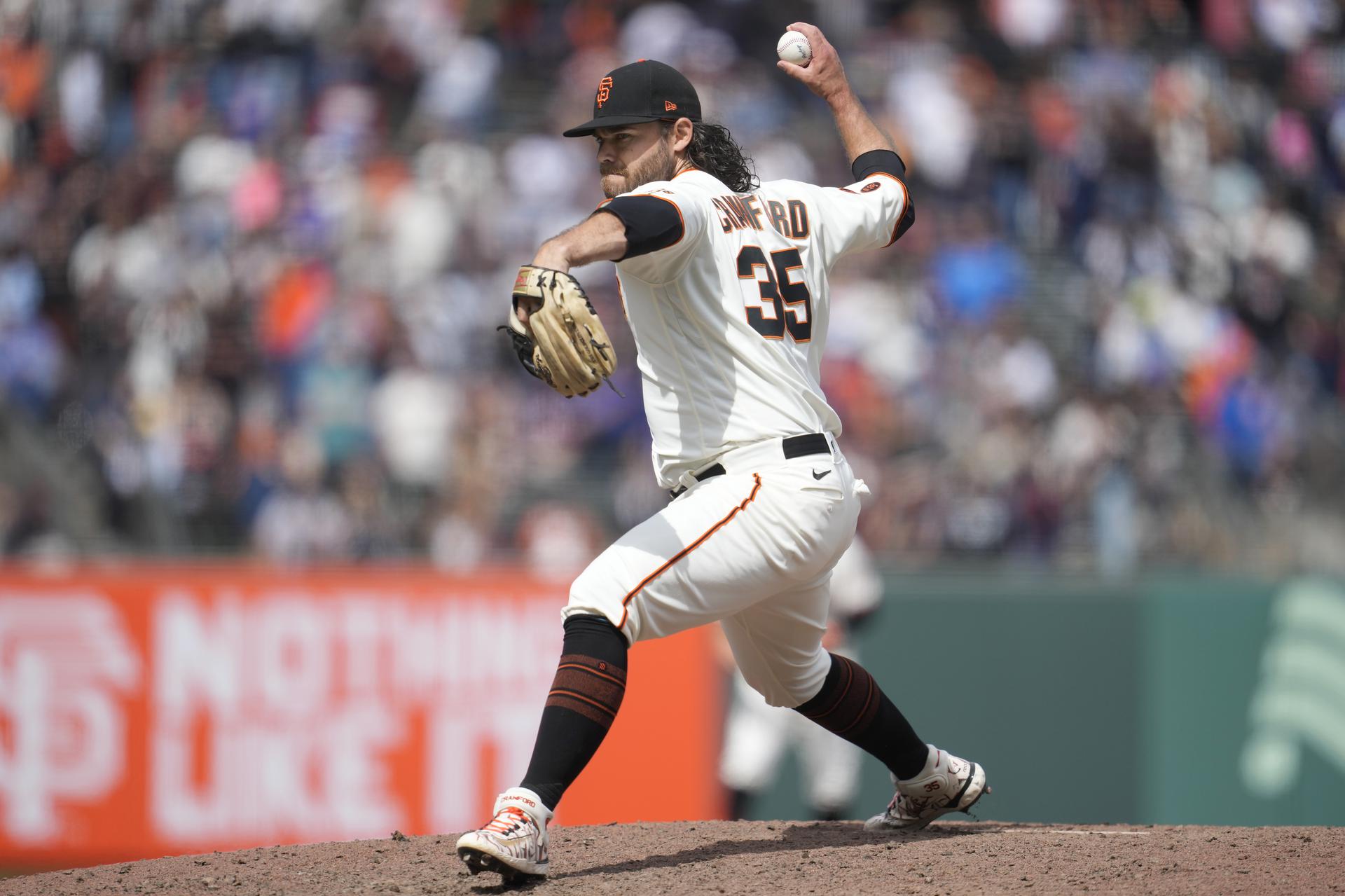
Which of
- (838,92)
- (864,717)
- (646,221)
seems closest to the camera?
(646,221)

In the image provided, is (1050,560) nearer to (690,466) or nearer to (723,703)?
(723,703)

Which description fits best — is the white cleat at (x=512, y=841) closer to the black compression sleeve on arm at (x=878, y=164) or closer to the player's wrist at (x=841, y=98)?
the black compression sleeve on arm at (x=878, y=164)

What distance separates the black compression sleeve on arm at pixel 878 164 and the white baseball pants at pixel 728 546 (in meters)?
0.96

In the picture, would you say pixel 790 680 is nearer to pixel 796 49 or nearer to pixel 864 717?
pixel 864 717

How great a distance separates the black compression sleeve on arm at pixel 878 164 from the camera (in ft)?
14.9

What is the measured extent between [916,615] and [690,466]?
4.70 meters

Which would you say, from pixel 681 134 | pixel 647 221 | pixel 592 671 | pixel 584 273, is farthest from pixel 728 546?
pixel 584 273

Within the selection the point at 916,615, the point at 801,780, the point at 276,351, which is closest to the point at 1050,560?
the point at 916,615

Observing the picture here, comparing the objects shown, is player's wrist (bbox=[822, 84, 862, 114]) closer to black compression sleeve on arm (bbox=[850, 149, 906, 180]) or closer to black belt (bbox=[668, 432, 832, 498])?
black compression sleeve on arm (bbox=[850, 149, 906, 180])

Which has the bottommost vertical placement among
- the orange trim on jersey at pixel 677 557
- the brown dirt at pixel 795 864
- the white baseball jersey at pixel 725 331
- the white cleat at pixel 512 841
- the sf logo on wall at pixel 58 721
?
the sf logo on wall at pixel 58 721

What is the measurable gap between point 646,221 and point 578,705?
112cm

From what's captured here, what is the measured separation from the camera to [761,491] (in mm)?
3816

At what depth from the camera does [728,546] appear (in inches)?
148

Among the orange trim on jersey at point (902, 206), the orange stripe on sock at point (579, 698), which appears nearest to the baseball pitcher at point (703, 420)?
the orange stripe on sock at point (579, 698)
